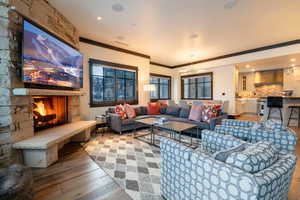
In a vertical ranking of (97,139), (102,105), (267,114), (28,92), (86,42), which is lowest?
(97,139)

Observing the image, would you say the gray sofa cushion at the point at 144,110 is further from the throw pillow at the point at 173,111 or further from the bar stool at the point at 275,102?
the bar stool at the point at 275,102

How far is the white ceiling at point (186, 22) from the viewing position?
2549 mm

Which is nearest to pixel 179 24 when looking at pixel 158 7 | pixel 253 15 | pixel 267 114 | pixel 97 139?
pixel 158 7

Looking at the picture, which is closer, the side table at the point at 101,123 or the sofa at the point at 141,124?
the sofa at the point at 141,124

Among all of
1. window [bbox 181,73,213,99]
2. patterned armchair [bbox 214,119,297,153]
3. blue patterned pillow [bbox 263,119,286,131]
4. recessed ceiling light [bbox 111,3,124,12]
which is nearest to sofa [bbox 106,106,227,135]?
patterned armchair [bbox 214,119,297,153]

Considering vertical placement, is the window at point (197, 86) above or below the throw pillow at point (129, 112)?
above

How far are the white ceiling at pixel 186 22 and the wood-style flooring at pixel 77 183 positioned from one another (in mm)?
2986

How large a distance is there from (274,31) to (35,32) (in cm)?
561

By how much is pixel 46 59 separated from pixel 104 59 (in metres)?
2.30

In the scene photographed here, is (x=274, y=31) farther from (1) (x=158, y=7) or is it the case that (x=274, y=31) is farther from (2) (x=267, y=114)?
(1) (x=158, y=7)

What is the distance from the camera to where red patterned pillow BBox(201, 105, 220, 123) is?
3.49m

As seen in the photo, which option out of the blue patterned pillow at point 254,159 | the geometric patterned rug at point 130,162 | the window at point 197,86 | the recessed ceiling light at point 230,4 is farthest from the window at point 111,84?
the blue patterned pillow at point 254,159

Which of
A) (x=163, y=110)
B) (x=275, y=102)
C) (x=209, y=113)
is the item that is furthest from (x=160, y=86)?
(x=275, y=102)

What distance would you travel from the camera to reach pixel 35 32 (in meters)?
2.13
